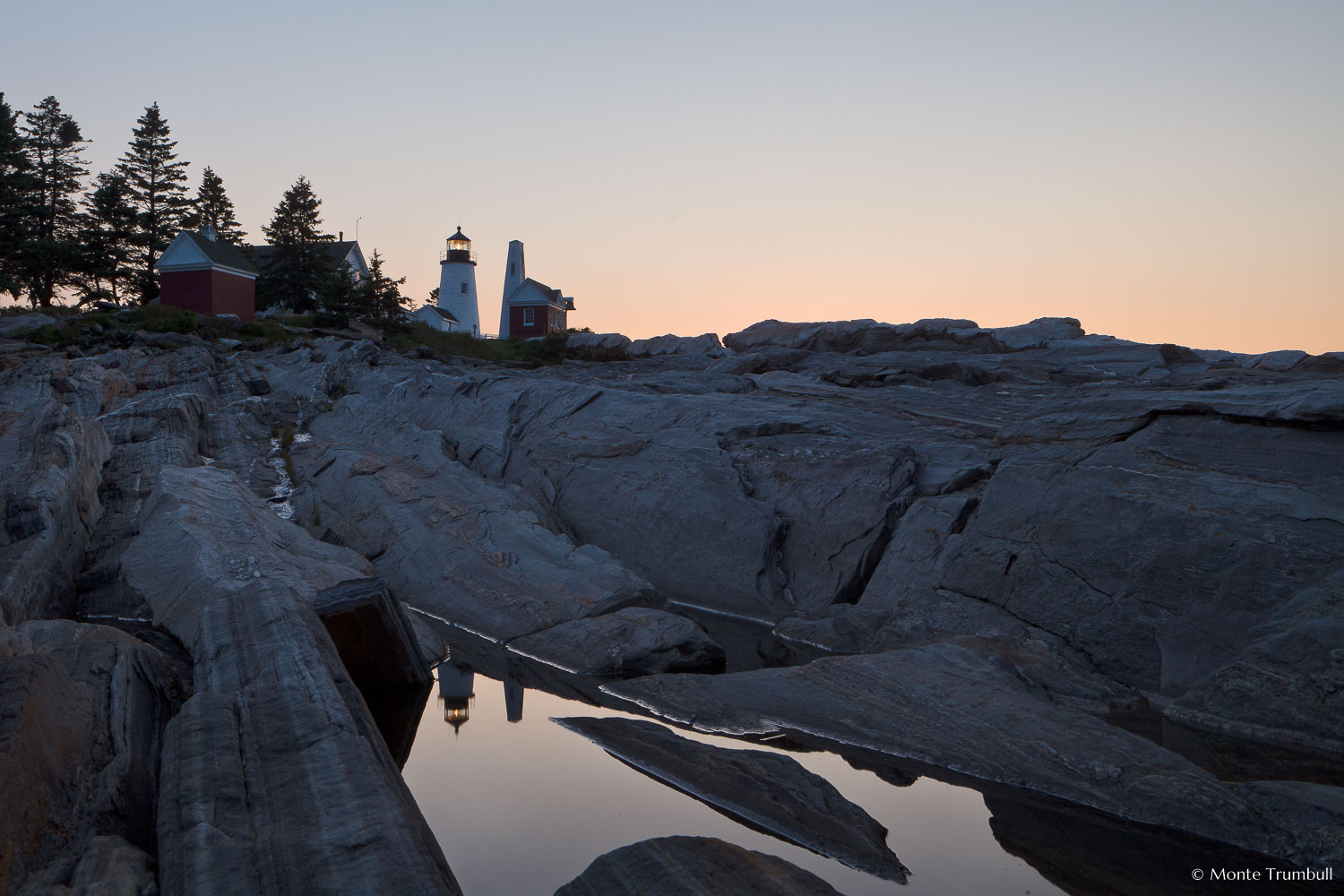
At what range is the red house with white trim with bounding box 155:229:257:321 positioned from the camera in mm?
40906

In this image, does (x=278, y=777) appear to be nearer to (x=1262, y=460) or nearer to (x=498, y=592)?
(x=498, y=592)

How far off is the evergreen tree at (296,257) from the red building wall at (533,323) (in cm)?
1669

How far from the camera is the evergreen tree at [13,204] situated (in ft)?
135

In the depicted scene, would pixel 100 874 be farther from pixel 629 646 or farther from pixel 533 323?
pixel 533 323

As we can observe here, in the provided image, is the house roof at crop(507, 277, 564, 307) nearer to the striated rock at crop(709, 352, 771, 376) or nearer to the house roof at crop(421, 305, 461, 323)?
the house roof at crop(421, 305, 461, 323)

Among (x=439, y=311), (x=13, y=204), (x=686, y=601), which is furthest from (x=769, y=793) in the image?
(x=439, y=311)

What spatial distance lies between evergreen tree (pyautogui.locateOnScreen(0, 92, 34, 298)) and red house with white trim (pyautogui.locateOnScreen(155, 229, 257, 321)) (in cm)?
633

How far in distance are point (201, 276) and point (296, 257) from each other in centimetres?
549

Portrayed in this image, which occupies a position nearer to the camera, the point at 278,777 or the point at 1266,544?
the point at 278,777

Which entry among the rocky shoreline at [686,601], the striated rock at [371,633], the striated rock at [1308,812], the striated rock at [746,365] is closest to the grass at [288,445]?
the rocky shoreline at [686,601]

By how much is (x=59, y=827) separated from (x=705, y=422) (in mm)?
10327

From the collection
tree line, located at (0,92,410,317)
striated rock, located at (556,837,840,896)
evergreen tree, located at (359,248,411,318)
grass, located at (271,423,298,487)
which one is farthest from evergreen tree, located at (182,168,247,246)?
striated rock, located at (556,837,840,896)

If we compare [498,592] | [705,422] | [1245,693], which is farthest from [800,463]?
[1245,693]

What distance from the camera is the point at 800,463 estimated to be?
12.4m
